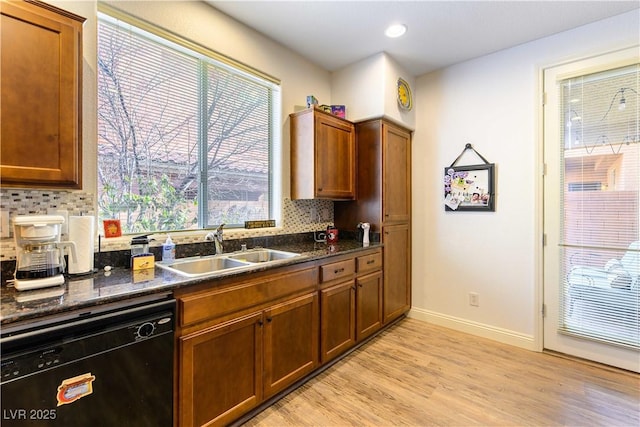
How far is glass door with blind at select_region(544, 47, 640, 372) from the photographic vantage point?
222cm

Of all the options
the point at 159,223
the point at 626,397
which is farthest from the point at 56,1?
the point at 626,397

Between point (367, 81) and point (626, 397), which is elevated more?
point (367, 81)

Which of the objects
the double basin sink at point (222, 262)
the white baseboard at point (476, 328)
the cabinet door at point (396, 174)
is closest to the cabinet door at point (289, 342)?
the double basin sink at point (222, 262)

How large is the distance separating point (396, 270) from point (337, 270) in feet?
3.39

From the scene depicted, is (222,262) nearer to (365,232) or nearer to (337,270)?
(337,270)

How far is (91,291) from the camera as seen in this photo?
1251mm

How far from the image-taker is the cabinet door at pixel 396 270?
2.94 metres

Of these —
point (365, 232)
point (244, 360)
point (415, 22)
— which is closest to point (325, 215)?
point (365, 232)

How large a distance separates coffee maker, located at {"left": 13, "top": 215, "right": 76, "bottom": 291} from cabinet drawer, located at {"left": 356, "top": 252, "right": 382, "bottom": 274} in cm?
196

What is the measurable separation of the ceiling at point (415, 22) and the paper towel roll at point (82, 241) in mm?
1789

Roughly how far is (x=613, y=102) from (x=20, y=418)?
3891mm

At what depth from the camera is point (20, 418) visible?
0.99 m

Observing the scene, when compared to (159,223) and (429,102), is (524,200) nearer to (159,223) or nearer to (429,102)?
(429,102)

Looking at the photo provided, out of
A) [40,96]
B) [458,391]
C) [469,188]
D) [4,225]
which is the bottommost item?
[458,391]
